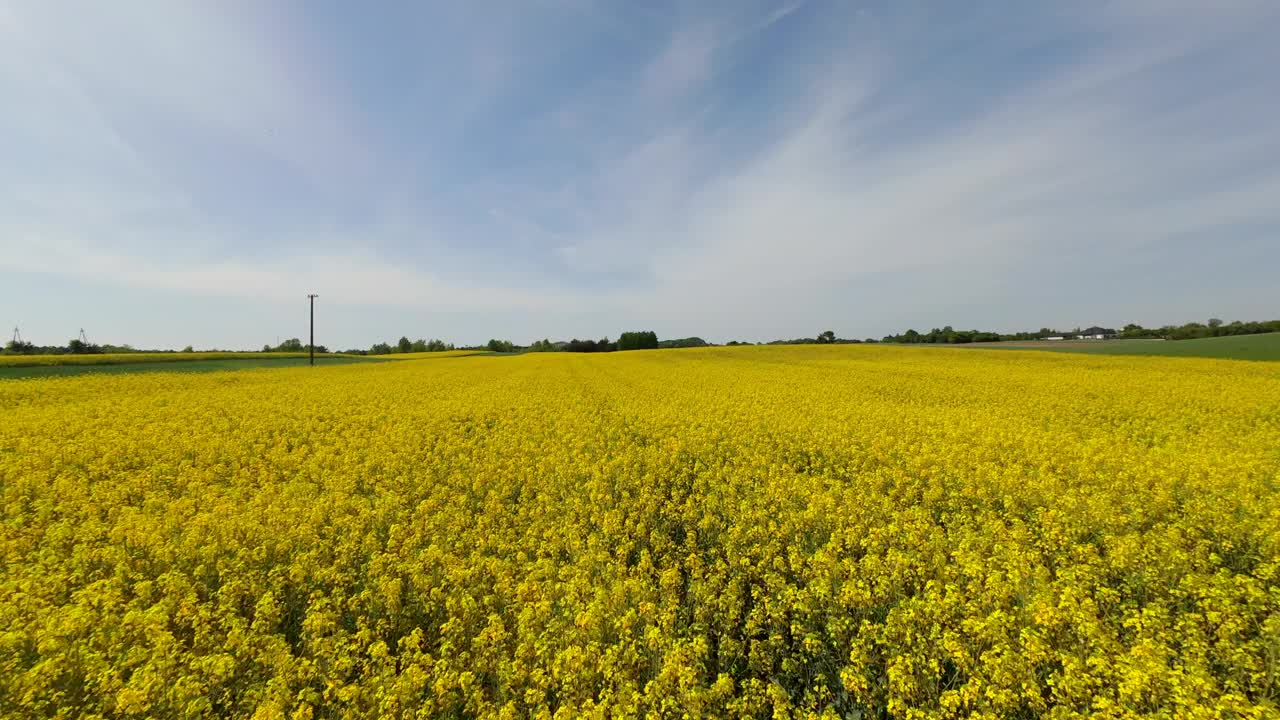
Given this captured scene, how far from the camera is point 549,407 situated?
14.8 m

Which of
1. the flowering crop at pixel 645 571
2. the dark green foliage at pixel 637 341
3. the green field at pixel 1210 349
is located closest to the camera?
the flowering crop at pixel 645 571

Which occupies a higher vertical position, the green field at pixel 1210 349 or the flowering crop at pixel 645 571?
the green field at pixel 1210 349

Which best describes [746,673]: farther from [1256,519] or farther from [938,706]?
[1256,519]

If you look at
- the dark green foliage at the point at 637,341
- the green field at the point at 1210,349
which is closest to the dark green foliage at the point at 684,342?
the dark green foliage at the point at 637,341

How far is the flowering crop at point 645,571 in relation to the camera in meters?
3.16

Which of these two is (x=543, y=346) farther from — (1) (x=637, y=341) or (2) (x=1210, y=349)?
(2) (x=1210, y=349)

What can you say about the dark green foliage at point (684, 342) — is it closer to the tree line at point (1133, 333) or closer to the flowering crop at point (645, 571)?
the tree line at point (1133, 333)

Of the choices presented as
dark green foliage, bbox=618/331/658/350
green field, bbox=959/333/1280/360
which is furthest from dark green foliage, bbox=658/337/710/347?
green field, bbox=959/333/1280/360

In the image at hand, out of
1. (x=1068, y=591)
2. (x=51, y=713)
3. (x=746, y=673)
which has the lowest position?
(x=746, y=673)

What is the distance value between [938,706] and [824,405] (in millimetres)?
11530

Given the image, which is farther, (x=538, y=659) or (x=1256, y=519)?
(x=1256, y=519)

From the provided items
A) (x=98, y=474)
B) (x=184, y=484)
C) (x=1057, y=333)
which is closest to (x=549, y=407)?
(x=184, y=484)

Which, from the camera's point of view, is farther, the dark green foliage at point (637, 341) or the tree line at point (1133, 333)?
the dark green foliage at point (637, 341)

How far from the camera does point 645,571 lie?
16.0 feet
